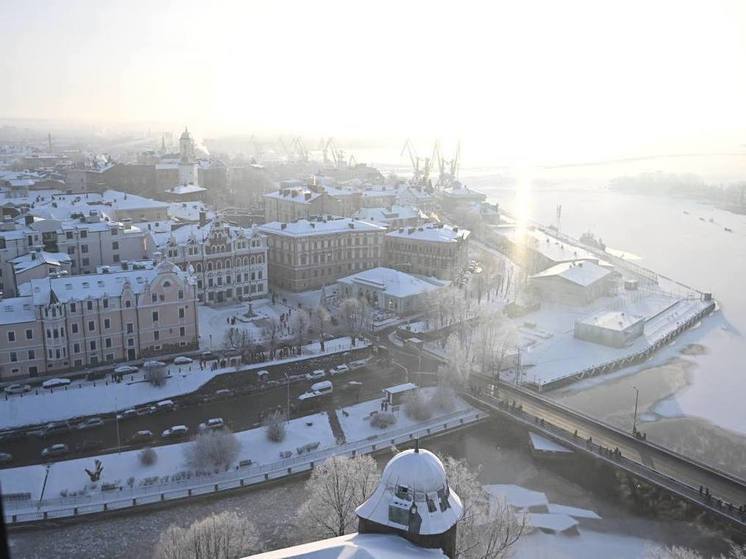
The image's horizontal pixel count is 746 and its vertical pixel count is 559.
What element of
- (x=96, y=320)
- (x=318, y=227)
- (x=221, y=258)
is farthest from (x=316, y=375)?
(x=318, y=227)

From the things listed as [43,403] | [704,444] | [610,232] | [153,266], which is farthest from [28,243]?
[610,232]

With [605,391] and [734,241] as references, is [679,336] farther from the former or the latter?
[734,241]

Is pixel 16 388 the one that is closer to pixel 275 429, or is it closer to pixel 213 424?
pixel 213 424

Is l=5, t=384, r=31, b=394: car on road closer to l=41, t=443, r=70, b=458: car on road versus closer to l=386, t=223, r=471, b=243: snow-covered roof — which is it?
l=41, t=443, r=70, b=458: car on road

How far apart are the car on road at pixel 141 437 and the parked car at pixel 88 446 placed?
1.64ft

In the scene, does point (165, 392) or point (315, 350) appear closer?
point (165, 392)

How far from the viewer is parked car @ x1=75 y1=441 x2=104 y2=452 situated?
37.9 ft

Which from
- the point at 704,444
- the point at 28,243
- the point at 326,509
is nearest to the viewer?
the point at 326,509

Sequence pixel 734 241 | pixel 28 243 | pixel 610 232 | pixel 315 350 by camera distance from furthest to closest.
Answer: pixel 610 232 < pixel 734 241 < pixel 28 243 < pixel 315 350

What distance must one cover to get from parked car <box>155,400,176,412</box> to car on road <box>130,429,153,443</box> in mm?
973

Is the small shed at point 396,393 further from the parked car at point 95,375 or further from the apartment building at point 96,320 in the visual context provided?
the parked car at point 95,375

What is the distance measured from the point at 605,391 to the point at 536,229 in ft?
64.7

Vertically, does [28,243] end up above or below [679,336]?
above

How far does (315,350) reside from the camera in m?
15.8
